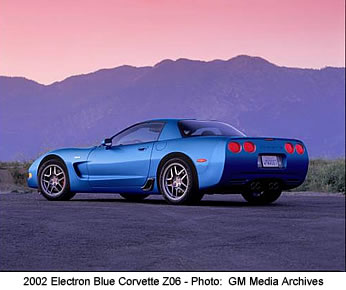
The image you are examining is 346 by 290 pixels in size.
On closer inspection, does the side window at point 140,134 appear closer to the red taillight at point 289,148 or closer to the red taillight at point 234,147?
the red taillight at point 234,147

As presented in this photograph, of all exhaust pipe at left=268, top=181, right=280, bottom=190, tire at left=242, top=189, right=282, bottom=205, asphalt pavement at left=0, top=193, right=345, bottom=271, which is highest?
exhaust pipe at left=268, top=181, right=280, bottom=190

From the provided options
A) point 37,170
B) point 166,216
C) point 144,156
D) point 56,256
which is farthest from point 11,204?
point 56,256

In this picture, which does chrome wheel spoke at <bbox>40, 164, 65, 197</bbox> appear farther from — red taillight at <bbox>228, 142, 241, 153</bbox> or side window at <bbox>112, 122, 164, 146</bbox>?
red taillight at <bbox>228, 142, 241, 153</bbox>

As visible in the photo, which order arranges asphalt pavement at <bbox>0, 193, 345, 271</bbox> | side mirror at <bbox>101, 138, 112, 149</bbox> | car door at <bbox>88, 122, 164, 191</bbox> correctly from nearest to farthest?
asphalt pavement at <bbox>0, 193, 345, 271</bbox> < car door at <bbox>88, 122, 164, 191</bbox> < side mirror at <bbox>101, 138, 112, 149</bbox>

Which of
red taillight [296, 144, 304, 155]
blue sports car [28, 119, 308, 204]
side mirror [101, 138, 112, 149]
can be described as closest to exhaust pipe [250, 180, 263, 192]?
blue sports car [28, 119, 308, 204]

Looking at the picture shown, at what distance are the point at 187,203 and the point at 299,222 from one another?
2.43 metres

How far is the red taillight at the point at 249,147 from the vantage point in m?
11.0

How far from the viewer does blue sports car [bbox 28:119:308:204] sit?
10945 mm

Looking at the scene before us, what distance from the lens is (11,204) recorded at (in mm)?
12031

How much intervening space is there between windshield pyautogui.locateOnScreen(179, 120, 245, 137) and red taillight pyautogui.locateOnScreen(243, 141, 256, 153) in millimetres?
766

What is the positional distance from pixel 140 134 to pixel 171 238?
15.5ft

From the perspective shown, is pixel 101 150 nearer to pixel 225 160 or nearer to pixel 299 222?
pixel 225 160

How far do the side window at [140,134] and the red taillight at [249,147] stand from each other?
4.90 feet
